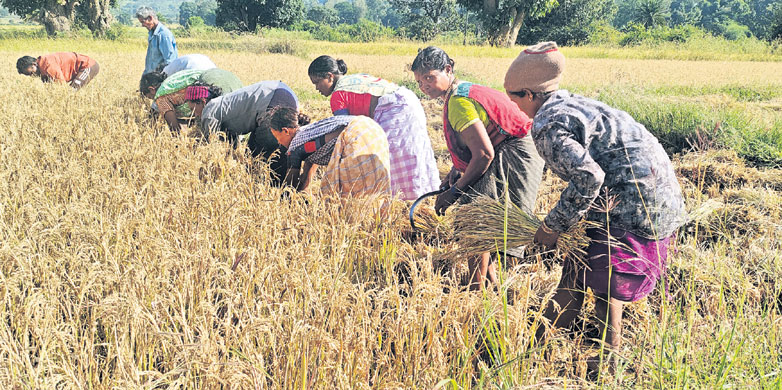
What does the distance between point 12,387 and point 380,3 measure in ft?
555

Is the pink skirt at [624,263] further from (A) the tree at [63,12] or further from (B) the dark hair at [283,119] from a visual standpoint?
(A) the tree at [63,12]

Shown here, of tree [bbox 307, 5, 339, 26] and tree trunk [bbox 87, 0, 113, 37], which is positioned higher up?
tree [bbox 307, 5, 339, 26]

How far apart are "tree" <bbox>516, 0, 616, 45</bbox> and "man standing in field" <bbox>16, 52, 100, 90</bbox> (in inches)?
1169

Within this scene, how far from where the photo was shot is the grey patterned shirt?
1.71 meters

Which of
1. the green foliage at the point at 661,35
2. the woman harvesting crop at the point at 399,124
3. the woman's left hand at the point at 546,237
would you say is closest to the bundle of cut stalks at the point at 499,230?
the woman's left hand at the point at 546,237

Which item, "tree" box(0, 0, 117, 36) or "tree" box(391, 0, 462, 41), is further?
"tree" box(391, 0, 462, 41)

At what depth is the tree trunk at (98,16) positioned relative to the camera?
2683 cm

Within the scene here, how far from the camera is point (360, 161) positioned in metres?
2.99

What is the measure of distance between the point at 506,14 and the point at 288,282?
28.1 meters

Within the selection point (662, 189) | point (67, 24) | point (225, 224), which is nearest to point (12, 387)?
point (225, 224)

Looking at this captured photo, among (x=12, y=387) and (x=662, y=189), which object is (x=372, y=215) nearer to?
(x=662, y=189)

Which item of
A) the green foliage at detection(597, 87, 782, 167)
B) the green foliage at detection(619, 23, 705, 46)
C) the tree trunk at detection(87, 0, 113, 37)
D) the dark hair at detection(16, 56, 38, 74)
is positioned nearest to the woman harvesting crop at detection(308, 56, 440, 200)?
the green foliage at detection(597, 87, 782, 167)

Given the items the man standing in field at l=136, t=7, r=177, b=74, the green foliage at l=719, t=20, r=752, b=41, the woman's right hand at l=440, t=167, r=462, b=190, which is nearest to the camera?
the woman's right hand at l=440, t=167, r=462, b=190

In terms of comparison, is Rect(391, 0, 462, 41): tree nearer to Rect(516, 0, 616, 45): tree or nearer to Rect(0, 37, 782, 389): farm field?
Rect(516, 0, 616, 45): tree
